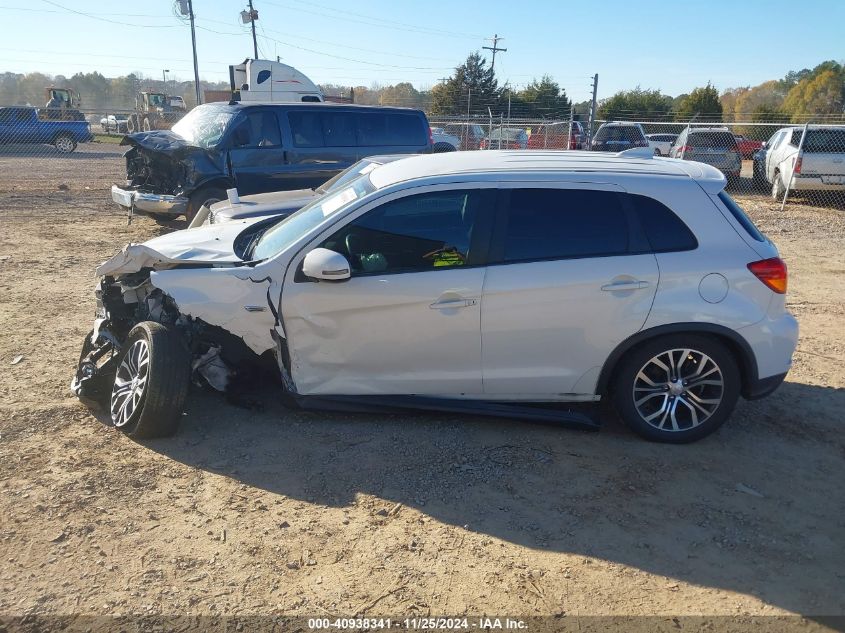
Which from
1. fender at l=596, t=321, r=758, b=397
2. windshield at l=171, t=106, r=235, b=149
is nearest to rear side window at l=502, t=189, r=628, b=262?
fender at l=596, t=321, r=758, b=397

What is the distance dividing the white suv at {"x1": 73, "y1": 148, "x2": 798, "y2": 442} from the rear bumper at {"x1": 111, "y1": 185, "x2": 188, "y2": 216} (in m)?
6.00

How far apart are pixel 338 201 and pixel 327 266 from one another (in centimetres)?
71

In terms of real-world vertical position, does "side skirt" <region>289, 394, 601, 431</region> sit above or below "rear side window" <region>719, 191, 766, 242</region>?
below

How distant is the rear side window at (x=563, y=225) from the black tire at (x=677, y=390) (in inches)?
26.2

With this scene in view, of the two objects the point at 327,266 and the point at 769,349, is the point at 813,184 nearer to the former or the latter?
the point at 769,349

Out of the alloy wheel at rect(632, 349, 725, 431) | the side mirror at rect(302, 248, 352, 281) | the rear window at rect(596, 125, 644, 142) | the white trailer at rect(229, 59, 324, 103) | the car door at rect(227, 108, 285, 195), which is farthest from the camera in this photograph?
the rear window at rect(596, 125, 644, 142)

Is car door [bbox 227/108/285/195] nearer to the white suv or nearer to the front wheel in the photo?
the white suv

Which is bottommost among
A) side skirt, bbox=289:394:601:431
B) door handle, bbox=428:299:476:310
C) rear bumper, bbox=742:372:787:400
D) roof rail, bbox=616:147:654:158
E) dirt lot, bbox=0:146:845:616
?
dirt lot, bbox=0:146:845:616

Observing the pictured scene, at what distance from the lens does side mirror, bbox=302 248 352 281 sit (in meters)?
3.78

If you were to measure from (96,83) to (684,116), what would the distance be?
94.1 meters

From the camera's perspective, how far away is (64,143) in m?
27.4

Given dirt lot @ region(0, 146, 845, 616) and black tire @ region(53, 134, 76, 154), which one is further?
black tire @ region(53, 134, 76, 154)

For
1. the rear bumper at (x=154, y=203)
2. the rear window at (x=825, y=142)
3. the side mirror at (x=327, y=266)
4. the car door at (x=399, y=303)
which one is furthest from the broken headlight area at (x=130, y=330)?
the rear window at (x=825, y=142)

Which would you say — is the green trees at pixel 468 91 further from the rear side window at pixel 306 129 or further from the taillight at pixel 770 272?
the taillight at pixel 770 272
